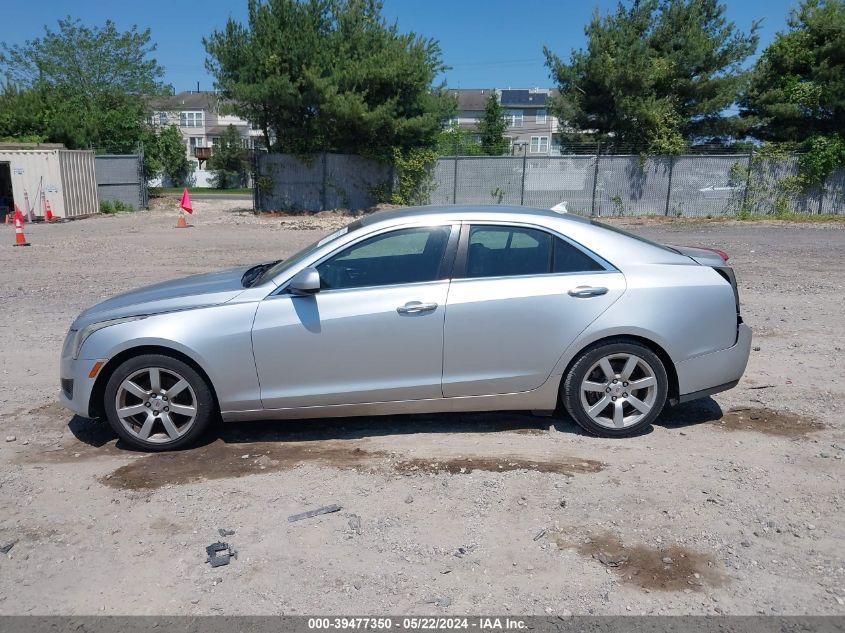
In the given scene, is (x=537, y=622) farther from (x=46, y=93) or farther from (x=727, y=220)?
(x=46, y=93)

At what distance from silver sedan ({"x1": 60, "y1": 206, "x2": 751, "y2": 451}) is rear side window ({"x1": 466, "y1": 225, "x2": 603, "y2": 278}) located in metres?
0.01

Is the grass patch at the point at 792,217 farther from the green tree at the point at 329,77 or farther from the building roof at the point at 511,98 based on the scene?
the building roof at the point at 511,98

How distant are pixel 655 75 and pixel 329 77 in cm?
1214

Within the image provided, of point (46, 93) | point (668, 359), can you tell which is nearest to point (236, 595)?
point (668, 359)

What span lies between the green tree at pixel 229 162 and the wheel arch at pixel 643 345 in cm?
5683

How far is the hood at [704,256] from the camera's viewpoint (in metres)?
5.11

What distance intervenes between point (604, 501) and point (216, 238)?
52.6 ft

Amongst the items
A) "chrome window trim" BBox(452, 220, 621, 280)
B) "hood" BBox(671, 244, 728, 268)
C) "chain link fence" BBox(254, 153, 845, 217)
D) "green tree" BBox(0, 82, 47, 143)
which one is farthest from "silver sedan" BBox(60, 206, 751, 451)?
"green tree" BBox(0, 82, 47, 143)

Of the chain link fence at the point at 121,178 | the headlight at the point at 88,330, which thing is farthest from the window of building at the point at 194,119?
the headlight at the point at 88,330

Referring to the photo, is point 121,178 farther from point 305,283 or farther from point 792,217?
point 305,283

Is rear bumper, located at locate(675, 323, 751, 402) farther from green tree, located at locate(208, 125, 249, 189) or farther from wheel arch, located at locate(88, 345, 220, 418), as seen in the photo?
green tree, located at locate(208, 125, 249, 189)

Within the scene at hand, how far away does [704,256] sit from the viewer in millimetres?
5324

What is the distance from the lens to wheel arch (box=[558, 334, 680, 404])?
4.81 meters

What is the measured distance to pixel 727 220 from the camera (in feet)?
81.2
